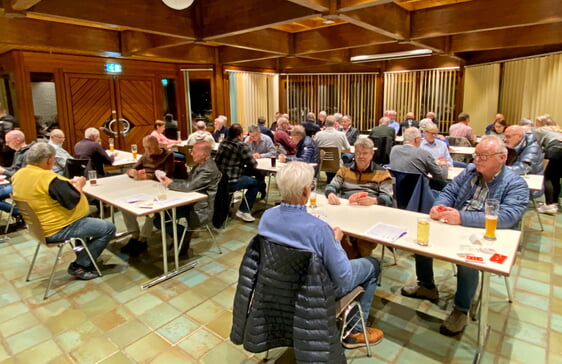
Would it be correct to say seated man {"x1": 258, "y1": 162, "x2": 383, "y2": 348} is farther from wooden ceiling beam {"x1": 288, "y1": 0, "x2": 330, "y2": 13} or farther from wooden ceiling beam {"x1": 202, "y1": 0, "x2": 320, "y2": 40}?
wooden ceiling beam {"x1": 202, "y1": 0, "x2": 320, "y2": 40}

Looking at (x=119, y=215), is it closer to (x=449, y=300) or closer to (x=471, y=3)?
(x=449, y=300)

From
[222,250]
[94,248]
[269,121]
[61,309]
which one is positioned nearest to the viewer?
[61,309]

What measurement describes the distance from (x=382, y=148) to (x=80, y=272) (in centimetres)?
536

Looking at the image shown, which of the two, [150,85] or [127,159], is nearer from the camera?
[127,159]

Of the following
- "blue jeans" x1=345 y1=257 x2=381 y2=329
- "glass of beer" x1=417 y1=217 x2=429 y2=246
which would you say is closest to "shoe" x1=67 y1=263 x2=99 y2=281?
"blue jeans" x1=345 y1=257 x2=381 y2=329

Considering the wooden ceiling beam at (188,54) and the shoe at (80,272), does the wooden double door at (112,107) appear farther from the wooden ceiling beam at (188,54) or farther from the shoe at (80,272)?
the shoe at (80,272)

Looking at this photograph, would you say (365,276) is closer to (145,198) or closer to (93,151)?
(145,198)

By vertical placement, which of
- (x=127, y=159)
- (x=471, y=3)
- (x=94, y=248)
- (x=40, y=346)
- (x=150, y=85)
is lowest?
(x=40, y=346)

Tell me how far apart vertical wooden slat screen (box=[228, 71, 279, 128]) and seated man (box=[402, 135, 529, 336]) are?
775cm

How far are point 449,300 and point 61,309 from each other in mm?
3039

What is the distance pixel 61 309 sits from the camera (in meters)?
2.96

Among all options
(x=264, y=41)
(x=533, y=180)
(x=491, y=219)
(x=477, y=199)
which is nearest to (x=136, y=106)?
(x=264, y=41)

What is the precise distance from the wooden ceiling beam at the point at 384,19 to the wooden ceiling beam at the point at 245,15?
563 millimetres

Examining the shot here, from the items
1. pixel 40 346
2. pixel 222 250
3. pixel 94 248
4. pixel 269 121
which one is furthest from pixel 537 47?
pixel 40 346
